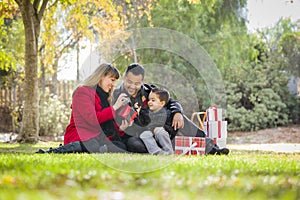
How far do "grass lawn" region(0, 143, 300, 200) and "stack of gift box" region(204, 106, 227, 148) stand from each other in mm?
2832

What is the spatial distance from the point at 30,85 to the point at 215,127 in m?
4.05

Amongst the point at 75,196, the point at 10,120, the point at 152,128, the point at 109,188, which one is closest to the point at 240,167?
the point at 109,188

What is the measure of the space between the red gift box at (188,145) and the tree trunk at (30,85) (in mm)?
4029

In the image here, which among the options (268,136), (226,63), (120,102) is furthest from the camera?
(226,63)

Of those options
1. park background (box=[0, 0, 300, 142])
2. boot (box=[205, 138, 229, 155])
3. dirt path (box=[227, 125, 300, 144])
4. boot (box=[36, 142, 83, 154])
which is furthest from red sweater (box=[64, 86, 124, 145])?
park background (box=[0, 0, 300, 142])

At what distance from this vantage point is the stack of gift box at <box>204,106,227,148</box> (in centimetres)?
654

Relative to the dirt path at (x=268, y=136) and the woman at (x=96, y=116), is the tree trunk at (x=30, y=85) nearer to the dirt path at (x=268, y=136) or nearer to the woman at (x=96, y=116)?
the woman at (x=96, y=116)

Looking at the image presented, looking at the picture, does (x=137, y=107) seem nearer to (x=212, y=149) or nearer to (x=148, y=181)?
(x=212, y=149)

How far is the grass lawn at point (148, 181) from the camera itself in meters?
2.32

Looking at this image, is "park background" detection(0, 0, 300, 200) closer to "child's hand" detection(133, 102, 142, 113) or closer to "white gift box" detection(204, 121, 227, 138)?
"white gift box" detection(204, 121, 227, 138)

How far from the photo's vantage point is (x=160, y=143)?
17.9ft

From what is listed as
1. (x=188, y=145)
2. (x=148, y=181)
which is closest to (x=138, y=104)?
(x=188, y=145)

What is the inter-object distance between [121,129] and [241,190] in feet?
10.2

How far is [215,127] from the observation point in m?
6.54
